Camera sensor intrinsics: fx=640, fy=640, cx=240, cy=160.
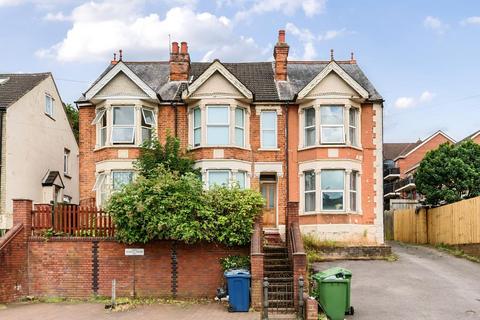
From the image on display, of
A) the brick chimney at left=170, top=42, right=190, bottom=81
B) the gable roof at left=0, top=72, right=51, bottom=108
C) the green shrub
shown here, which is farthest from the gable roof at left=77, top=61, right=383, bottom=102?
the green shrub

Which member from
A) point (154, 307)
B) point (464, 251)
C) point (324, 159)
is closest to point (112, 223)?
point (154, 307)

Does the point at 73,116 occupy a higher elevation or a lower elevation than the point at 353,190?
higher

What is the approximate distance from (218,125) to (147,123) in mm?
3105

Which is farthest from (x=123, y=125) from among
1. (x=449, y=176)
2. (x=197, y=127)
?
(x=449, y=176)

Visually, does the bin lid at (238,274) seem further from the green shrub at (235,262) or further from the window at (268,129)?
the window at (268,129)

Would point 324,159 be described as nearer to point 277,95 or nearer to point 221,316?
point 277,95

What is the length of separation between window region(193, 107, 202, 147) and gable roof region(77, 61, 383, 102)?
3.50 feet

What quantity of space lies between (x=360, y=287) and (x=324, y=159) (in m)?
7.59

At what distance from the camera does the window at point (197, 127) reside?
2736 centimetres

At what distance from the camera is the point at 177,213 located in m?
19.7

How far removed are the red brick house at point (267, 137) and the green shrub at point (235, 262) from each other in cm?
697

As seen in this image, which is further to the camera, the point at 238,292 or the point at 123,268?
the point at 123,268

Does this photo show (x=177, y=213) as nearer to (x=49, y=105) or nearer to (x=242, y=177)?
(x=242, y=177)

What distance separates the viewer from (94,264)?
66.4 ft
